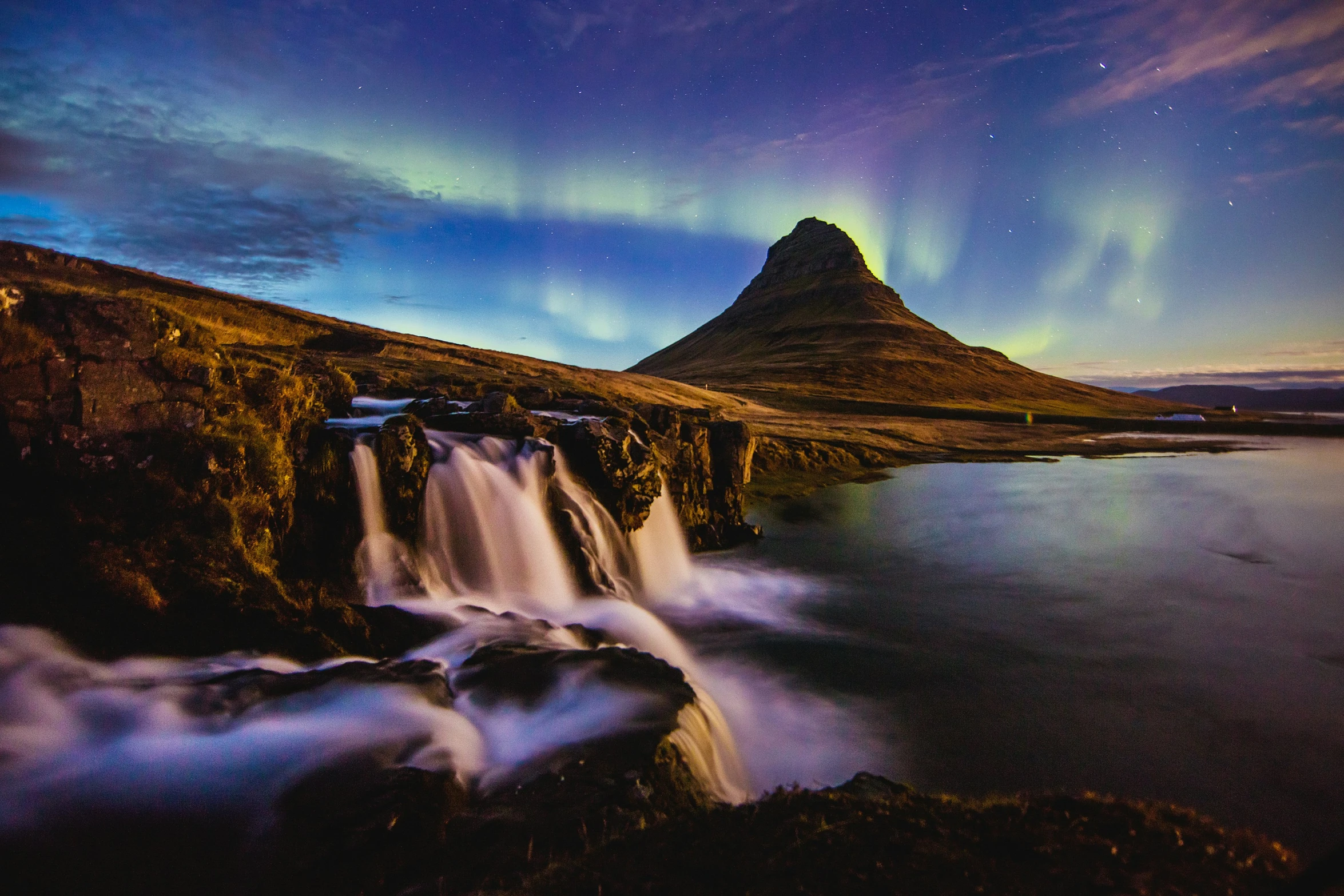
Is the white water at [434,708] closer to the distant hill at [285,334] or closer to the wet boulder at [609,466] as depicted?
the wet boulder at [609,466]

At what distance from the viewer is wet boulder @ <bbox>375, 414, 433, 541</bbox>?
13.2 m

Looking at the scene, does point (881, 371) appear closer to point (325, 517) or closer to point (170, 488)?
point (325, 517)

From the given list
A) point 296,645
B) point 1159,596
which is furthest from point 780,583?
point 296,645

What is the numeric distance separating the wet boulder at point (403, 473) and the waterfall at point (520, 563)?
9.3 inches

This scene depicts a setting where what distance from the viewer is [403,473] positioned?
13477 mm

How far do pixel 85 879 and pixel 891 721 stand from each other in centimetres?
1128

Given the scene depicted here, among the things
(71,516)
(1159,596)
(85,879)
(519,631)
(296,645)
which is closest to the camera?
(85,879)

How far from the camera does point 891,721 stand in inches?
443

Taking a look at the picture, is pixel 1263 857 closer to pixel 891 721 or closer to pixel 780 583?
pixel 891 721

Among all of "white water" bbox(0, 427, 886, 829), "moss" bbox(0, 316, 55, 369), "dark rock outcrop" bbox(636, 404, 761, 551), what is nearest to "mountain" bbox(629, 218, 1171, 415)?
"dark rock outcrop" bbox(636, 404, 761, 551)

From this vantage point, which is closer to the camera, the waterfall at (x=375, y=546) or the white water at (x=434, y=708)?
the white water at (x=434, y=708)

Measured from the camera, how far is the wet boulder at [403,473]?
13.2 meters

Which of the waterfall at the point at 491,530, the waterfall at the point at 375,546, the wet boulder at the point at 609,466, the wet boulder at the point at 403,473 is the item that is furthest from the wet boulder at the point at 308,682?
the wet boulder at the point at 609,466

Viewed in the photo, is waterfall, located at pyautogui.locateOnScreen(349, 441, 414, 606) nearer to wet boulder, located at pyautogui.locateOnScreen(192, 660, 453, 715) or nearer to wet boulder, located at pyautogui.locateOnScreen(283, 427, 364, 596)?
wet boulder, located at pyautogui.locateOnScreen(283, 427, 364, 596)
